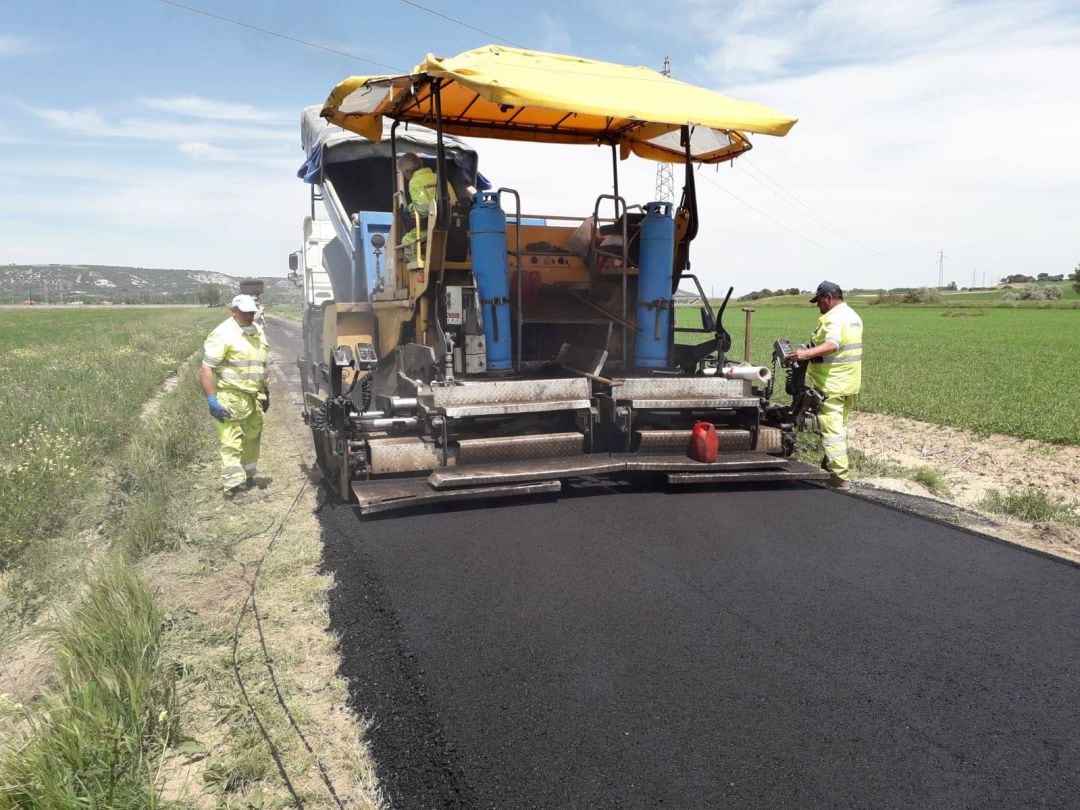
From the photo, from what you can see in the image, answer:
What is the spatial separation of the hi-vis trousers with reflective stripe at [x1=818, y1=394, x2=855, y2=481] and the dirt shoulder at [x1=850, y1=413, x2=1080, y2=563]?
0.91ft

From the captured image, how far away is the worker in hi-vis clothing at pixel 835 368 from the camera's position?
5.98 m

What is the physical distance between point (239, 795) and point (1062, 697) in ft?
9.86

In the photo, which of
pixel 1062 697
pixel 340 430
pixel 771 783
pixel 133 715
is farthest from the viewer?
pixel 340 430

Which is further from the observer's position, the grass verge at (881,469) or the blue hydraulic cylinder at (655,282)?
the grass verge at (881,469)

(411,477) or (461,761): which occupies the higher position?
(411,477)

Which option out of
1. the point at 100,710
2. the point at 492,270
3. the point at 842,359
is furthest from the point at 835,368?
the point at 100,710

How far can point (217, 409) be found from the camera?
233 inches

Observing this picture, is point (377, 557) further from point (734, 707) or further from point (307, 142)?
point (307, 142)

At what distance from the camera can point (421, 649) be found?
323cm

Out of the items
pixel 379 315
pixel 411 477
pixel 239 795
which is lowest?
pixel 239 795

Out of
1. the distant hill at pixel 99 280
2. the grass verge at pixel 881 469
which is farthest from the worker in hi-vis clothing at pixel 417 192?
the distant hill at pixel 99 280

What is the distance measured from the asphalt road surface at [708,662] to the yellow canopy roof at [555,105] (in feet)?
8.77

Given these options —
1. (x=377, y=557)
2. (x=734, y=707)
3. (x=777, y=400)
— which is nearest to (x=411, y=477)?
(x=377, y=557)

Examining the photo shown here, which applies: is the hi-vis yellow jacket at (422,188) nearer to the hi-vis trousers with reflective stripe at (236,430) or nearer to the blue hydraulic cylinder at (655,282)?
the blue hydraulic cylinder at (655,282)
